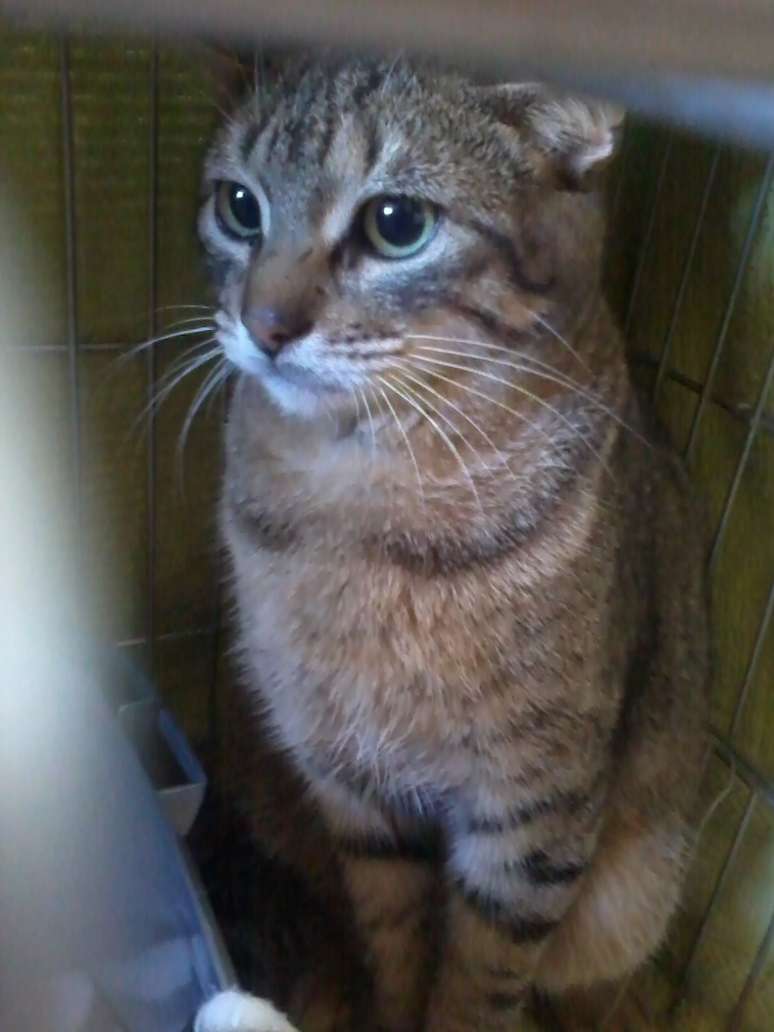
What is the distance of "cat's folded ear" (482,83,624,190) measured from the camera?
69 centimetres

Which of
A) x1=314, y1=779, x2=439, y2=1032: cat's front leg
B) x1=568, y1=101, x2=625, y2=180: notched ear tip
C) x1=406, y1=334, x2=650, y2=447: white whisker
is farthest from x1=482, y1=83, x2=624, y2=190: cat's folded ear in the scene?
→ x1=314, y1=779, x2=439, y2=1032: cat's front leg

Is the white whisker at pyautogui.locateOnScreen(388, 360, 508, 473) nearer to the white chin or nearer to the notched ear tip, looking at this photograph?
the white chin

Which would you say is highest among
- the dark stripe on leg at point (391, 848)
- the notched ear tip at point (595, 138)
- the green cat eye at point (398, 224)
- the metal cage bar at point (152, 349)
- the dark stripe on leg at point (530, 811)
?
the notched ear tip at point (595, 138)

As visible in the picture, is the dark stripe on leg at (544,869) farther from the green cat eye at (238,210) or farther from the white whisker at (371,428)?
the green cat eye at (238,210)

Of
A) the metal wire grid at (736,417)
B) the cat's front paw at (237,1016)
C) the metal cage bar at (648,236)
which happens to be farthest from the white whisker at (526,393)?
the cat's front paw at (237,1016)

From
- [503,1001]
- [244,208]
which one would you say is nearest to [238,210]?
[244,208]

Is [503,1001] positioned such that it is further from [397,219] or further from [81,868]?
[397,219]

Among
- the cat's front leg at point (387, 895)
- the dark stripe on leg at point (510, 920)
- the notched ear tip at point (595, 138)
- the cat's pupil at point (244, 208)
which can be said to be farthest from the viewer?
the cat's front leg at point (387, 895)

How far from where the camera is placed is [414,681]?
84 cm

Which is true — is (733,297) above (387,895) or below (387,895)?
above

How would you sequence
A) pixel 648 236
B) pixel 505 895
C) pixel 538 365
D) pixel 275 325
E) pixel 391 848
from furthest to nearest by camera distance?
pixel 648 236, pixel 391 848, pixel 505 895, pixel 538 365, pixel 275 325

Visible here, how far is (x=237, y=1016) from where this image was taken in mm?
747

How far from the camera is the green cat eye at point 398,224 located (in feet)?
2.31

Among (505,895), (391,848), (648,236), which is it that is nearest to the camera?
(505,895)
